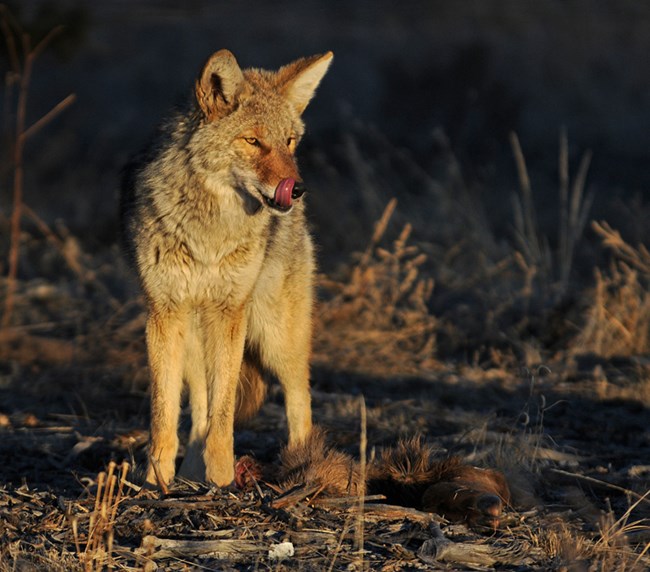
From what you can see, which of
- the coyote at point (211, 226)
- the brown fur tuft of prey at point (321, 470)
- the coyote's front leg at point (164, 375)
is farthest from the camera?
the coyote's front leg at point (164, 375)

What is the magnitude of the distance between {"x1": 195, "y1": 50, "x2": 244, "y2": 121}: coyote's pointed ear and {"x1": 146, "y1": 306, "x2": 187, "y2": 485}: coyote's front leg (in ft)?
3.37

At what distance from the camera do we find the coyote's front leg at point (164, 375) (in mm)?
5133

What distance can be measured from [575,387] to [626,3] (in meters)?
30.2

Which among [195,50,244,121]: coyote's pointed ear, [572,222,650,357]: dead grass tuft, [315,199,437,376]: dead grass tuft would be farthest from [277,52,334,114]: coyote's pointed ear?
[572,222,650,357]: dead grass tuft

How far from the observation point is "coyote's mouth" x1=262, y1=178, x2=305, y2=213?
Answer: 4867 mm

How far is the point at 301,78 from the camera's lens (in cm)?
545

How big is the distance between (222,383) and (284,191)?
1.09m

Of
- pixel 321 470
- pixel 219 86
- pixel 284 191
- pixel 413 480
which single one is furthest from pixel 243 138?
pixel 413 480

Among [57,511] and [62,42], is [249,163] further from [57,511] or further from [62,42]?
[62,42]

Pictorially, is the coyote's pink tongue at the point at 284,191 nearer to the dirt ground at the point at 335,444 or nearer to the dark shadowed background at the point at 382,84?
the dark shadowed background at the point at 382,84

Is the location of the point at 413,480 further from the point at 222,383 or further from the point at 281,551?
the point at 222,383

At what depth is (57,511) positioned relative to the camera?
4312 millimetres

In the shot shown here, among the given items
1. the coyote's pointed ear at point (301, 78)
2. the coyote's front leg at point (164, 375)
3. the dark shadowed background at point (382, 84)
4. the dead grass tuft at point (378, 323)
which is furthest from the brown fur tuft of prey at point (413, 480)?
the dead grass tuft at point (378, 323)

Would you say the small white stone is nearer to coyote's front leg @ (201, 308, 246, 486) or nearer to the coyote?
the coyote
